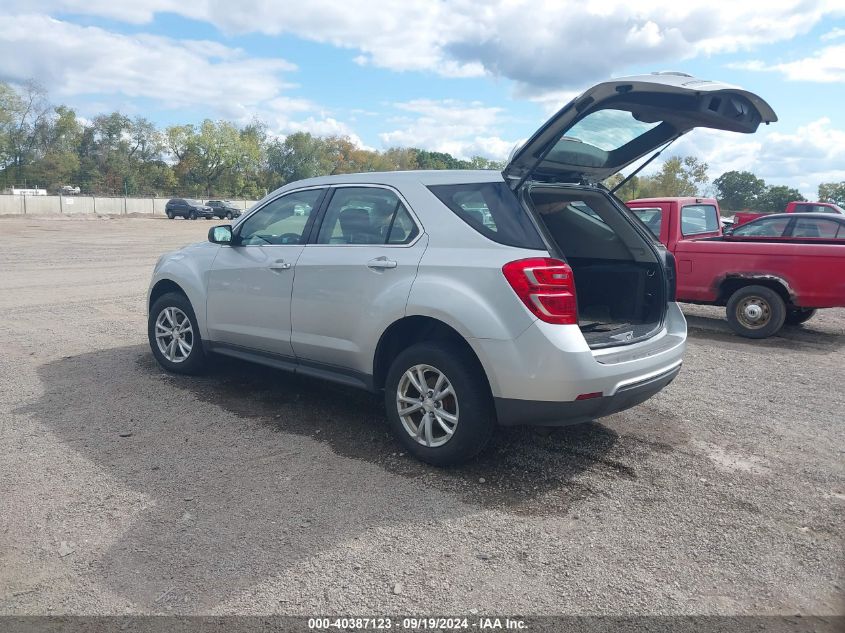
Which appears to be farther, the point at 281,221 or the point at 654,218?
the point at 654,218

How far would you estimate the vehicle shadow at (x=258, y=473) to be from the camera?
3.10 meters

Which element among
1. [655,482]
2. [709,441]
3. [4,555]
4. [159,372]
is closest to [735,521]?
[655,482]

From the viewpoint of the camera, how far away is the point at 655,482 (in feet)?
13.0

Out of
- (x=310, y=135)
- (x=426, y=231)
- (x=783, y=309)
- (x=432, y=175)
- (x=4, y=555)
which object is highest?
(x=310, y=135)

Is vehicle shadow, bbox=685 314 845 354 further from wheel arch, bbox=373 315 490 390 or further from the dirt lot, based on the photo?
wheel arch, bbox=373 315 490 390

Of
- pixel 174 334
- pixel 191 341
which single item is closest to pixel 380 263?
pixel 191 341

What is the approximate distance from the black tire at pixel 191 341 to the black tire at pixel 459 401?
8.20 ft

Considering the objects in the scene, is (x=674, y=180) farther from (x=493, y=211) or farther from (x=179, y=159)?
(x=179, y=159)

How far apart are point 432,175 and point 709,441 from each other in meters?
2.75

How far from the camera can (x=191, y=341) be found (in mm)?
5926

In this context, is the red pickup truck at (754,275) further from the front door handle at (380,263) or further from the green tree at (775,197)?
the green tree at (775,197)

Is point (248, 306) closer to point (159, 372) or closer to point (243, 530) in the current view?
point (159, 372)

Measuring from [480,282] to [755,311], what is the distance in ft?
20.6

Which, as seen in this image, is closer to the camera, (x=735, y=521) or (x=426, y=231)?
(x=735, y=521)
